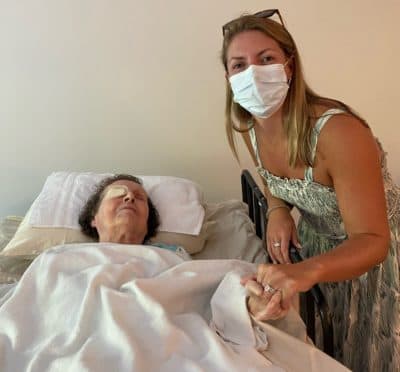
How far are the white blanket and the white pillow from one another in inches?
16.1

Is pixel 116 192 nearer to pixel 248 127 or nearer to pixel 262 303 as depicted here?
pixel 248 127

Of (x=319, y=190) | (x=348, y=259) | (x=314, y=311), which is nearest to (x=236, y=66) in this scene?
(x=319, y=190)

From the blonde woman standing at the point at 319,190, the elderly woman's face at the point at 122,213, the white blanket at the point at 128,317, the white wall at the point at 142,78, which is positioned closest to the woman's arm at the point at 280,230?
the blonde woman standing at the point at 319,190

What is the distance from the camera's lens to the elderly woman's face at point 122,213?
1698 millimetres

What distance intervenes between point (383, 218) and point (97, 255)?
2.54 ft

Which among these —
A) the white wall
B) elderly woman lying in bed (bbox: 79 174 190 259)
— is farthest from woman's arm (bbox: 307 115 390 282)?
the white wall

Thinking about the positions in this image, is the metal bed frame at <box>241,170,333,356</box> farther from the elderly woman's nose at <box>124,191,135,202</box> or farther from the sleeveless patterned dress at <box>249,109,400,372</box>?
the elderly woman's nose at <box>124,191,135,202</box>

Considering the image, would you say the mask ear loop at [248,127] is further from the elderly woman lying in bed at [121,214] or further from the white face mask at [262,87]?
the elderly woman lying in bed at [121,214]

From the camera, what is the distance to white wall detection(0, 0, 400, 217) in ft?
6.73

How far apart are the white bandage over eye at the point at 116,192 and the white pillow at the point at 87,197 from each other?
0.64 ft

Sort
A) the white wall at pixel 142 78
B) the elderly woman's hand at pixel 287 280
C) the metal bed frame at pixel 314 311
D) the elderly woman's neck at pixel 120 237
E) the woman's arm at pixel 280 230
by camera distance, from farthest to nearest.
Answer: the white wall at pixel 142 78 < the elderly woman's neck at pixel 120 237 < the woman's arm at pixel 280 230 < the metal bed frame at pixel 314 311 < the elderly woman's hand at pixel 287 280

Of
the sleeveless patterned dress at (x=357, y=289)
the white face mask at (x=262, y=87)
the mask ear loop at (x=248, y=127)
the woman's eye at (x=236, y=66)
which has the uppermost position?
the woman's eye at (x=236, y=66)

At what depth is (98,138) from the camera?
2.20 metres

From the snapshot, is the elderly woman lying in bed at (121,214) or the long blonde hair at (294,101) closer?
the long blonde hair at (294,101)
